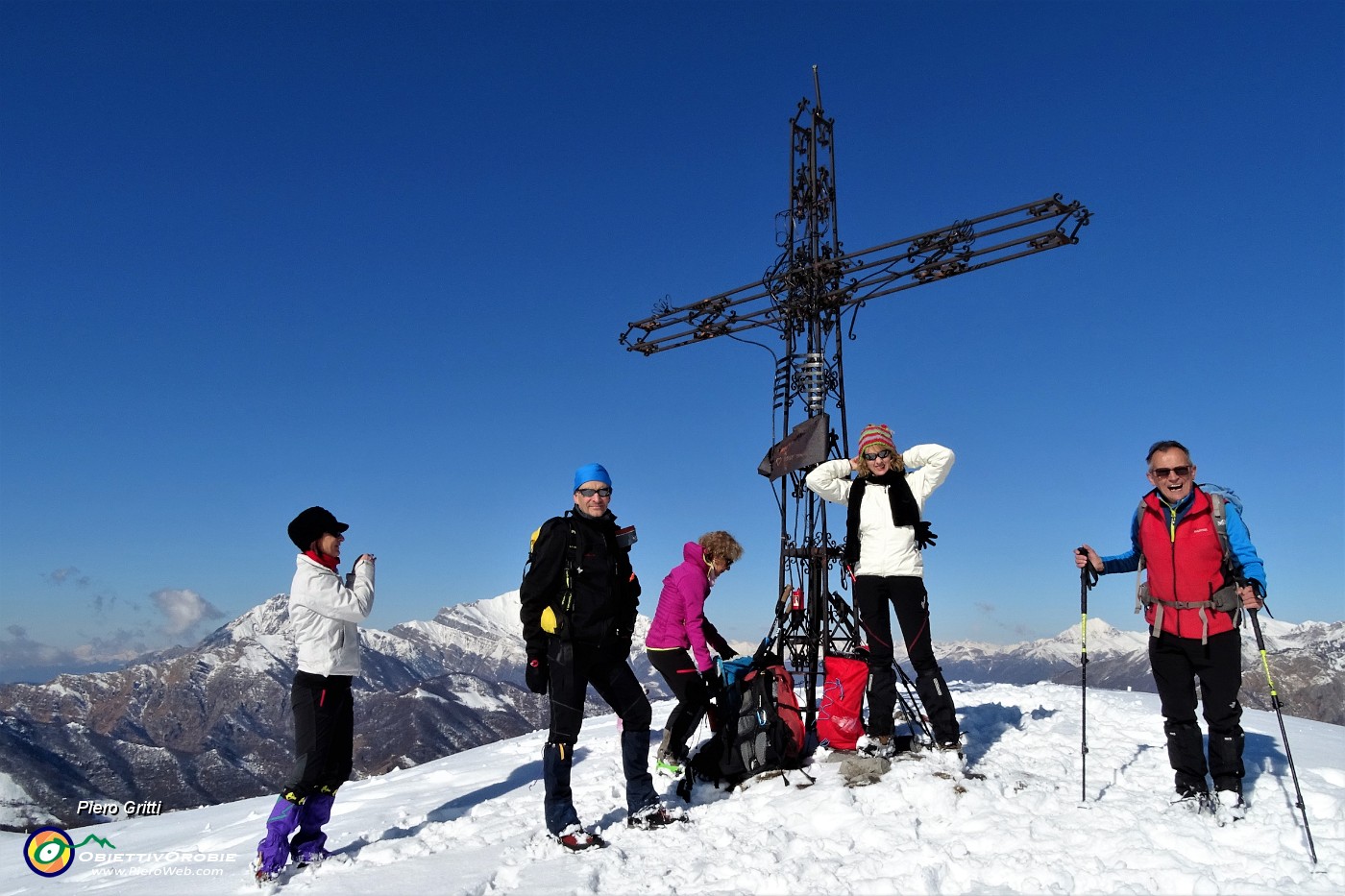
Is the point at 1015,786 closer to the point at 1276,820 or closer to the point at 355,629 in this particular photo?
the point at 1276,820

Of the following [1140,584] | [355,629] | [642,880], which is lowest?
[642,880]

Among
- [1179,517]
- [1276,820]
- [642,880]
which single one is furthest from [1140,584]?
[642,880]

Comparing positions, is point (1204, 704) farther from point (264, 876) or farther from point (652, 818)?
point (264, 876)

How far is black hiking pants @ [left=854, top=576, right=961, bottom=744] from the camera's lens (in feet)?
22.6

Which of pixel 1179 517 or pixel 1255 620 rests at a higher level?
pixel 1179 517

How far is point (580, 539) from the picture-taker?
20.0 feet

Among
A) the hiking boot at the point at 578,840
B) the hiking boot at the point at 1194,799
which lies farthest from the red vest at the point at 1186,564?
the hiking boot at the point at 578,840

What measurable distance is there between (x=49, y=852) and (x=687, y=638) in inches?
229

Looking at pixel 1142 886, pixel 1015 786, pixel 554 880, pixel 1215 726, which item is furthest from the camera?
pixel 1015 786

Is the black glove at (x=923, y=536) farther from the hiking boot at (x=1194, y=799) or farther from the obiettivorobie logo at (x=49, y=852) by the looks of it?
the obiettivorobie logo at (x=49, y=852)

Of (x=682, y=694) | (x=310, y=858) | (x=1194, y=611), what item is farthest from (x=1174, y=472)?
(x=310, y=858)

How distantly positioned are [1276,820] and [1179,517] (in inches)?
82.3

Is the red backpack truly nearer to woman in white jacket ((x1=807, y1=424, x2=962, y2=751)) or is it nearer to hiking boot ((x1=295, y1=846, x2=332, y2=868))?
woman in white jacket ((x1=807, y1=424, x2=962, y2=751))

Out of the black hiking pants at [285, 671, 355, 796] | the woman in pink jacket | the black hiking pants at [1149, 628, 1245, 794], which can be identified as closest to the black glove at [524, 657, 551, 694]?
the woman in pink jacket
